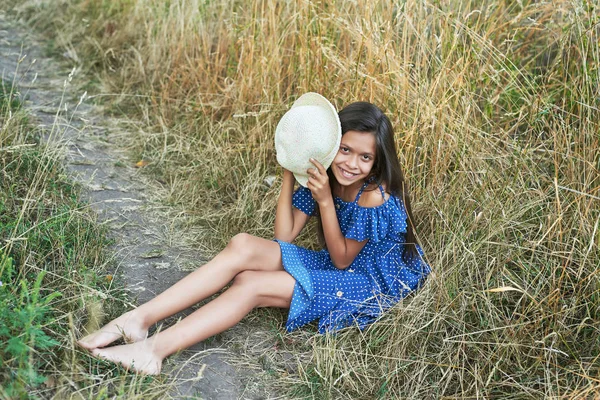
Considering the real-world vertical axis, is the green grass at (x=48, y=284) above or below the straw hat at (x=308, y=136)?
below

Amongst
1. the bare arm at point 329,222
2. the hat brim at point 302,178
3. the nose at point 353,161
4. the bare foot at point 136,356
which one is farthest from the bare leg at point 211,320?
the nose at point 353,161

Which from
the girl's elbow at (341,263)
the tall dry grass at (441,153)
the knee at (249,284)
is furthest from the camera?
the girl's elbow at (341,263)

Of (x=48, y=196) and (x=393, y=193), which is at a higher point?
(x=393, y=193)

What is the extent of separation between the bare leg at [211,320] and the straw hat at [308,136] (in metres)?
0.38

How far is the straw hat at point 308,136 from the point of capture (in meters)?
2.28

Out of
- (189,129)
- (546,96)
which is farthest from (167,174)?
(546,96)

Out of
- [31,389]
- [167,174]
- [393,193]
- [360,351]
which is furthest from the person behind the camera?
[167,174]

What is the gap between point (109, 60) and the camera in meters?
4.32

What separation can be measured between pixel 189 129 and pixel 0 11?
100 inches

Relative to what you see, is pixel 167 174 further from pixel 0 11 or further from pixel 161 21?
pixel 0 11

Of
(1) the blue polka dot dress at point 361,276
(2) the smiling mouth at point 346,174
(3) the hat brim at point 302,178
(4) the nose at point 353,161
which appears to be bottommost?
(1) the blue polka dot dress at point 361,276

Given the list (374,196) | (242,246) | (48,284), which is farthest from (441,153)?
(48,284)

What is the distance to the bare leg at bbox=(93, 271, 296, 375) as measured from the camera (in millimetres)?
1979

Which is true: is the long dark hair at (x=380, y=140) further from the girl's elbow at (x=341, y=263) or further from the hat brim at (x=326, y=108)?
the girl's elbow at (x=341, y=263)
